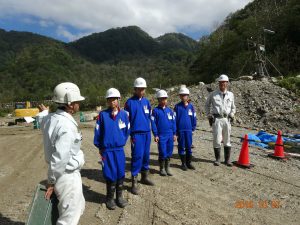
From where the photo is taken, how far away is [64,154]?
3100 mm

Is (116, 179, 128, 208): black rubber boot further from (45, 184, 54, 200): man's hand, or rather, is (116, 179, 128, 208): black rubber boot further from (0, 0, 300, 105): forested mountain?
(0, 0, 300, 105): forested mountain

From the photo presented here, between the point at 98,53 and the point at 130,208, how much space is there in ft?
564

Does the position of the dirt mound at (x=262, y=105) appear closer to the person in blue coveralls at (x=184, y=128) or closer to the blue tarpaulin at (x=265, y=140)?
the blue tarpaulin at (x=265, y=140)

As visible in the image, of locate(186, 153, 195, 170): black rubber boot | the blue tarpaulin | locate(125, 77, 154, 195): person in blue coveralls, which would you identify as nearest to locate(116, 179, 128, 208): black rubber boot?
locate(125, 77, 154, 195): person in blue coveralls

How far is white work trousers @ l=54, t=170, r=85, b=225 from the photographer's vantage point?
3.26 meters

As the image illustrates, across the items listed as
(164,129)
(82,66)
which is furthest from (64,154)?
(82,66)

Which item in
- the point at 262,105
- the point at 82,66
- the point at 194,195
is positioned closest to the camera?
the point at 194,195

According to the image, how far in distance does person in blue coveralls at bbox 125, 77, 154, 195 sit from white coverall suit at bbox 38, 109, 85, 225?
252 cm

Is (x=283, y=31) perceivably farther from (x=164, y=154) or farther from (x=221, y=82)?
(x=164, y=154)

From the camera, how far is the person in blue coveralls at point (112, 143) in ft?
16.8

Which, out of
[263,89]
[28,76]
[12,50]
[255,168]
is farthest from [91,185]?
[12,50]

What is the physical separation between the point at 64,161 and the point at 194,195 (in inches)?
133

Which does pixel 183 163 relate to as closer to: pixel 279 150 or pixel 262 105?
pixel 279 150

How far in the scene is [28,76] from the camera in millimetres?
85625
